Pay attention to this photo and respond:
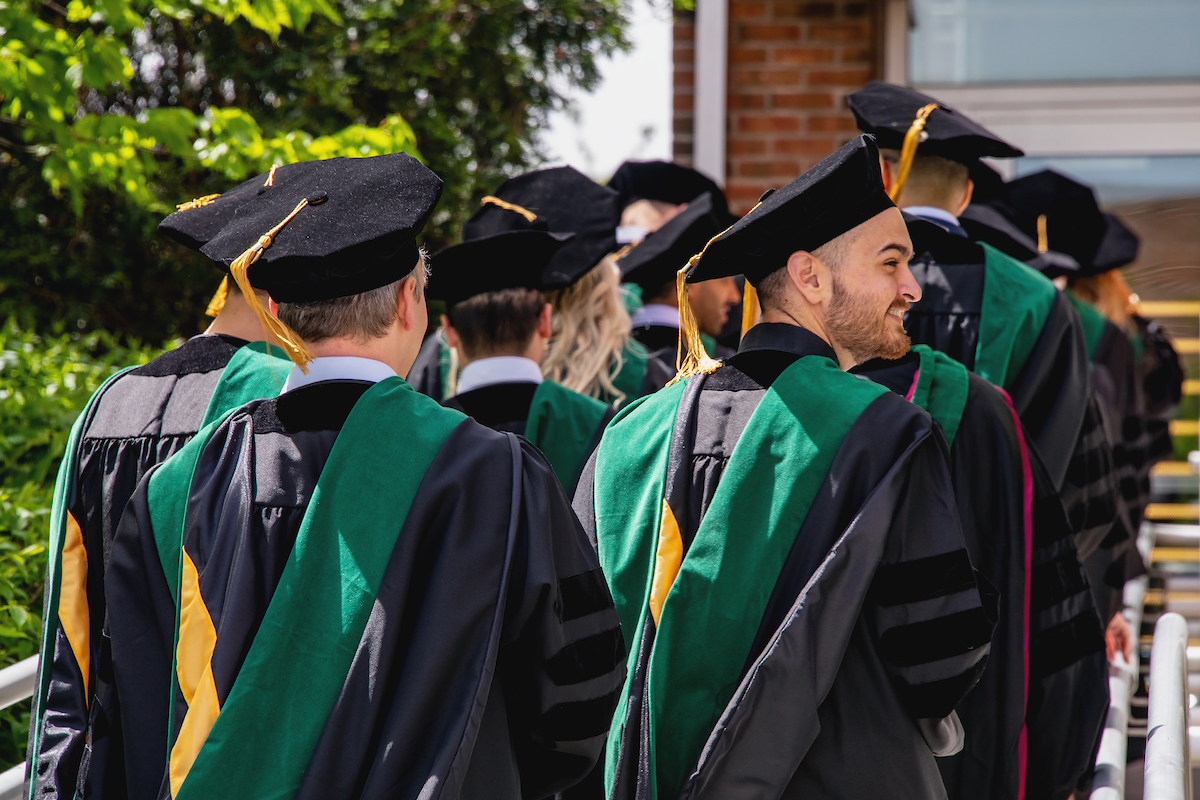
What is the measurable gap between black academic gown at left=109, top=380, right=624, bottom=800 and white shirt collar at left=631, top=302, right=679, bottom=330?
2.40 m

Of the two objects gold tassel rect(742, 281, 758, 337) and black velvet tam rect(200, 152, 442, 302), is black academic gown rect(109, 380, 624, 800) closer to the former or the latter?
black velvet tam rect(200, 152, 442, 302)

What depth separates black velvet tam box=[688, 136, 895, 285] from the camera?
2068 millimetres

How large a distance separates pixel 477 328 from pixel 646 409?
1.17m

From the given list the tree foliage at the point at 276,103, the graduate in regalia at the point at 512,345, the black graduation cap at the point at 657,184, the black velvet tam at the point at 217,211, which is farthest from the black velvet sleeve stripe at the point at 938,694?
the tree foliage at the point at 276,103

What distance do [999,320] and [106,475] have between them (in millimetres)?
2136

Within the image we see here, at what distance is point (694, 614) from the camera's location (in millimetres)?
1958

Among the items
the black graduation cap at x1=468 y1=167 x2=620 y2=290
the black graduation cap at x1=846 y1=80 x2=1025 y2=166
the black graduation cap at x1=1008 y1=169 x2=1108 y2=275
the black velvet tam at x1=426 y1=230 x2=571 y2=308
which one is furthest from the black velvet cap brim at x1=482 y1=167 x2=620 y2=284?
the black graduation cap at x1=1008 y1=169 x2=1108 y2=275

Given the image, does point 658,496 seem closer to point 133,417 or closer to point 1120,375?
point 133,417

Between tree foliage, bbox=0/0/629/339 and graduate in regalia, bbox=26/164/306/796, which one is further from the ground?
tree foliage, bbox=0/0/629/339

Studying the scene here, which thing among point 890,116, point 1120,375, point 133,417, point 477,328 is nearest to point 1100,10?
point 1120,375

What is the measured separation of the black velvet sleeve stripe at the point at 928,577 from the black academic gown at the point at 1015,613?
671 millimetres

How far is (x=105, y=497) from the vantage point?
96.2 inches

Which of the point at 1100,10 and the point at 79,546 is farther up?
the point at 1100,10

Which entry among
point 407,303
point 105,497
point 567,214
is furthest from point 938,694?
point 567,214
